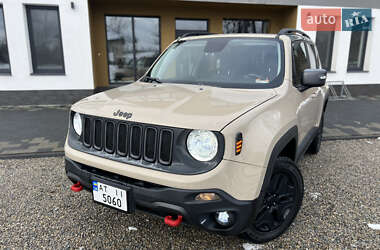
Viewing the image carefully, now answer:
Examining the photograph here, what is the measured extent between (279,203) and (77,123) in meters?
1.97

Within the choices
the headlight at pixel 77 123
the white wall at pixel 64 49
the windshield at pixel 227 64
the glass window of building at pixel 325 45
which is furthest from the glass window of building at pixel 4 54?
the glass window of building at pixel 325 45

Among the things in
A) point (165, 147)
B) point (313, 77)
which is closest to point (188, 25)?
point (313, 77)

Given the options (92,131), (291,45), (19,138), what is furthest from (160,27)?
(92,131)

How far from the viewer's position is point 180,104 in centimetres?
213

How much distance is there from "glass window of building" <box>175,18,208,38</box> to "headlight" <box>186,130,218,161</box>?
30.5 ft

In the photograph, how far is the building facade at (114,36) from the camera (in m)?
8.38

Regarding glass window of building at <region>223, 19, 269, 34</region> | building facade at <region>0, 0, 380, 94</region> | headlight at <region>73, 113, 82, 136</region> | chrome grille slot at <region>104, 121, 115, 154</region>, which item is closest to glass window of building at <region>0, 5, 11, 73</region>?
building facade at <region>0, 0, 380, 94</region>

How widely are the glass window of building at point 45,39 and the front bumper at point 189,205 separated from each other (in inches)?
323

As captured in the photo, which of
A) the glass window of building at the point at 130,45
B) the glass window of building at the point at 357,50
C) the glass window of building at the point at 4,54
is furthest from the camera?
the glass window of building at the point at 357,50

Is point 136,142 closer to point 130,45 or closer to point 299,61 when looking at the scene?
point 299,61

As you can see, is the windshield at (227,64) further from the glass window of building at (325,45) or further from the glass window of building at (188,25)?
the glass window of building at (325,45)

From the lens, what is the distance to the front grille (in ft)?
6.31

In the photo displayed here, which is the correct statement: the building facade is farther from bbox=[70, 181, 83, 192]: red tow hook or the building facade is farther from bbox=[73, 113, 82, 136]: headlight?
bbox=[70, 181, 83, 192]: red tow hook

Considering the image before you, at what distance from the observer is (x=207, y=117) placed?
1.85m
